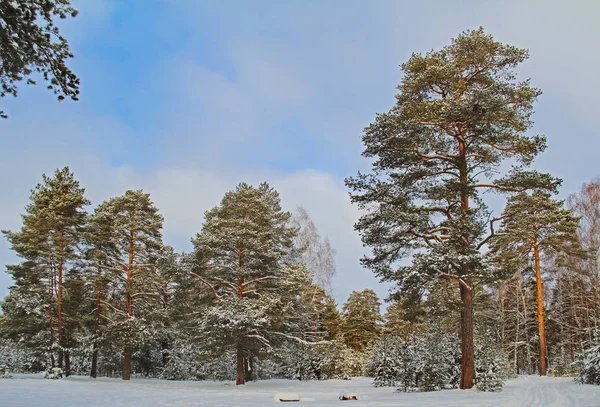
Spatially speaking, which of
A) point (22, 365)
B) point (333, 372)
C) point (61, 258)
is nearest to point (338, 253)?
point (333, 372)

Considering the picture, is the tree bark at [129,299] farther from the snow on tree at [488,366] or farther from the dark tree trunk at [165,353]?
the snow on tree at [488,366]

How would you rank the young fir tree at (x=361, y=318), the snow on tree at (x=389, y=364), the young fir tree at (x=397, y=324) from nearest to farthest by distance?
the snow on tree at (x=389, y=364), the young fir tree at (x=397, y=324), the young fir tree at (x=361, y=318)

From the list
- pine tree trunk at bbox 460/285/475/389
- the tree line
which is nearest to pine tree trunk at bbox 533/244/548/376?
the tree line

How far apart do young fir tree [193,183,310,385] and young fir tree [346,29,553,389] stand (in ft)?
25.3

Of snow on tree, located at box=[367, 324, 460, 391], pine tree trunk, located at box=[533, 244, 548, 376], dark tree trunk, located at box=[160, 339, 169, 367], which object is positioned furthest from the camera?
dark tree trunk, located at box=[160, 339, 169, 367]

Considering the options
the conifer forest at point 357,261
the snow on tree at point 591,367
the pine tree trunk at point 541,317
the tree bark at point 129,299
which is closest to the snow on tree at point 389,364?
the conifer forest at point 357,261

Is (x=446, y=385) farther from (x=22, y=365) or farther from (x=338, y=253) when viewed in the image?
(x=22, y=365)

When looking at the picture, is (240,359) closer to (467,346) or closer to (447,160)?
(467,346)

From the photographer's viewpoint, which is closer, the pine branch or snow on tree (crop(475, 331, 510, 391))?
snow on tree (crop(475, 331, 510, 391))

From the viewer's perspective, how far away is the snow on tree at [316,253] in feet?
117

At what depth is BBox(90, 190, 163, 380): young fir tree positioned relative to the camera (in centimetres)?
2595

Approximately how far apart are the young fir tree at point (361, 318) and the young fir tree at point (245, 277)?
1384cm

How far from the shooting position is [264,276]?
24.8 meters

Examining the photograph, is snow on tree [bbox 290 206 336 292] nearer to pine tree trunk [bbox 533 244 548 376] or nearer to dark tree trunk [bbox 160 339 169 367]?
dark tree trunk [bbox 160 339 169 367]
